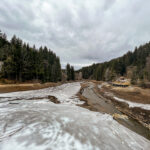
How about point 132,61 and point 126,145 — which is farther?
point 132,61

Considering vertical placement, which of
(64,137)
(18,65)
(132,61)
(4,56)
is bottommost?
(64,137)

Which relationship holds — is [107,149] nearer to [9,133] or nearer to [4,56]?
[9,133]

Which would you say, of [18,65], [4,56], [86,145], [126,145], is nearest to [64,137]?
[86,145]

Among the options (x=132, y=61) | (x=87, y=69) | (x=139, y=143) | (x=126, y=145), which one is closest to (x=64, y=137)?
(x=126, y=145)

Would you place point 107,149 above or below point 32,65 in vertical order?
below

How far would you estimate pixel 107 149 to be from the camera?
4379mm

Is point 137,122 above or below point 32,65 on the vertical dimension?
below

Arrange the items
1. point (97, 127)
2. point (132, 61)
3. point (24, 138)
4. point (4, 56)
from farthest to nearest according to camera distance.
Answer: point (132, 61) → point (4, 56) → point (97, 127) → point (24, 138)

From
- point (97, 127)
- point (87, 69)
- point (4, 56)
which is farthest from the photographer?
point (87, 69)

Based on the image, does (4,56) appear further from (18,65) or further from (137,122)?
(137,122)

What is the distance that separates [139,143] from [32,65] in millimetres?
36077

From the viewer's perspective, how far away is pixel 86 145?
4.53 meters

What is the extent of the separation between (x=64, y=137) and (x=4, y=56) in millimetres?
36999

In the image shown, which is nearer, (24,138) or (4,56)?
(24,138)
